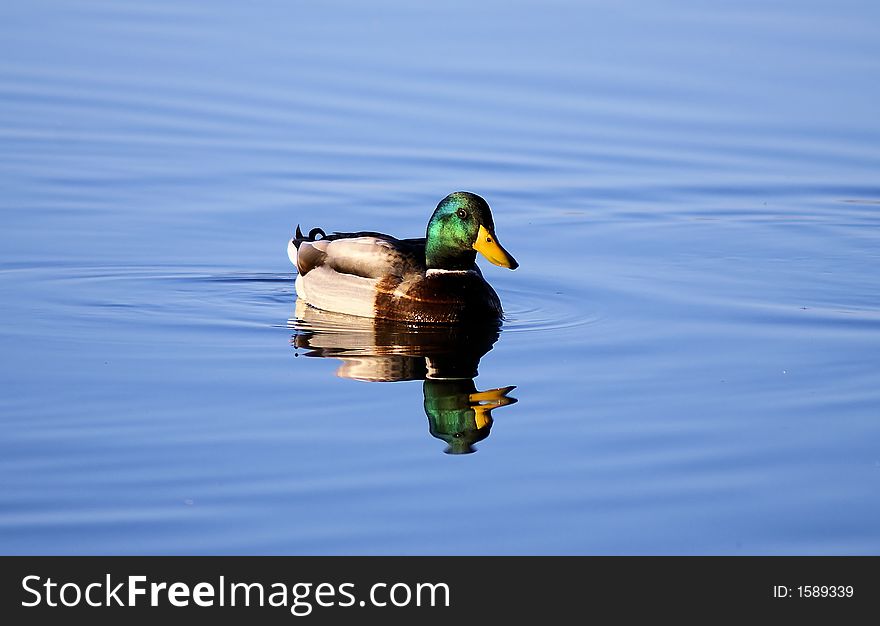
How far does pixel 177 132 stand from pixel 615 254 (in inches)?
229

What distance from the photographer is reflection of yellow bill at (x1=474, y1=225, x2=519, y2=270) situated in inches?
473

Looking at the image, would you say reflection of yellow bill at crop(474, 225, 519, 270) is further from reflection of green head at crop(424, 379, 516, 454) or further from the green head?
reflection of green head at crop(424, 379, 516, 454)

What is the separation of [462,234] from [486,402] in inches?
108

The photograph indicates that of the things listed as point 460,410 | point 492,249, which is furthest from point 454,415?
point 492,249

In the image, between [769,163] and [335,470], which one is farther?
[769,163]

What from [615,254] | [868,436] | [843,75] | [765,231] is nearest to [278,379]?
[868,436]

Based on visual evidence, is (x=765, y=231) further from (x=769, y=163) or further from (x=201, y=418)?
(x=201, y=418)

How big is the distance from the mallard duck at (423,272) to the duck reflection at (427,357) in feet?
0.36

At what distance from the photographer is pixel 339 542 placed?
23.6ft

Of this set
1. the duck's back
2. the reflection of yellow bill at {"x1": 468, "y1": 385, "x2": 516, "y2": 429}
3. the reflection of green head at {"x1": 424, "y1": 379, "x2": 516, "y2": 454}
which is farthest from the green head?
the reflection of yellow bill at {"x1": 468, "y1": 385, "x2": 516, "y2": 429}

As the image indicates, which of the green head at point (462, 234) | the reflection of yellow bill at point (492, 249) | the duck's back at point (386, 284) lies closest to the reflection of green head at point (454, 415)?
the duck's back at point (386, 284)

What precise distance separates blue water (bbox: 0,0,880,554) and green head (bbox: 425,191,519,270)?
70 centimetres

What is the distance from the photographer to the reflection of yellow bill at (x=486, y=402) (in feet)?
30.6

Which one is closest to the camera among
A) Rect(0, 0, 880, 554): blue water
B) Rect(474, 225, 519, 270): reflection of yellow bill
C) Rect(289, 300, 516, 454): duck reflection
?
Rect(0, 0, 880, 554): blue water
